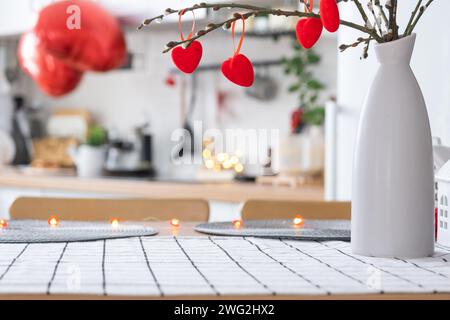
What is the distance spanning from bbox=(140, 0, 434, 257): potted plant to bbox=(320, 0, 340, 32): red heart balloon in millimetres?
34

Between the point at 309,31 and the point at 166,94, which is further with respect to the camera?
the point at 166,94

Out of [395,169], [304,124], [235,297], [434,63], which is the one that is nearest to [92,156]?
[304,124]

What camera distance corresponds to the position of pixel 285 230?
1.42 m

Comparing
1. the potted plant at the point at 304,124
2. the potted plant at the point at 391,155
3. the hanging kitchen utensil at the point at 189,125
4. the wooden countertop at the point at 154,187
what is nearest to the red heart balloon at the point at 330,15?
the potted plant at the point at 391,155

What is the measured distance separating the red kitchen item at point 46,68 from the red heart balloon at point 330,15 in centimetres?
243

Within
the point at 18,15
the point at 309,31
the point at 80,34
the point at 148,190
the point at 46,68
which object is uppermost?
the point at 18,15

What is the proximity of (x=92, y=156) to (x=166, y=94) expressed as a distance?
0.50m

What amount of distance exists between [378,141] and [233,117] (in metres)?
2.59

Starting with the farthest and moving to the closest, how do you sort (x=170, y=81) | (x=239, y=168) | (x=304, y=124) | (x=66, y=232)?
(x=170, y=81) → (x=239, y=168) → (x=304, y=124) → (x=66, y=232)

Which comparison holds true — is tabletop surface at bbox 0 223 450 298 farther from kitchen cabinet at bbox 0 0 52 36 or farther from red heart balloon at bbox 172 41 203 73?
kitchen cabinet at bbox 0 0 52 36

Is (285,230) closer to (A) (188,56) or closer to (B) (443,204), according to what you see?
(B) (443,204)

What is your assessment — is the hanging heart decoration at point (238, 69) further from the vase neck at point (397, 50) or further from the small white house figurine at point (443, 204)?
the small white house figurine at point (443, 204)

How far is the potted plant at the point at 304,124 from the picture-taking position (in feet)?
10.2

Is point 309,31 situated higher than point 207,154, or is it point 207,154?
point 309,31
